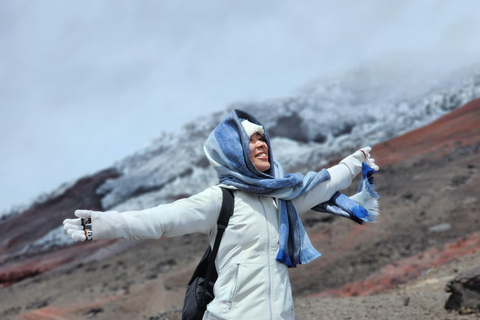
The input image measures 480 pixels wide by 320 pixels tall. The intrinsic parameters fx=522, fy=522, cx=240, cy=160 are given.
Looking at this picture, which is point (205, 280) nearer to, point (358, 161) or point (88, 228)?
point (88, 228)

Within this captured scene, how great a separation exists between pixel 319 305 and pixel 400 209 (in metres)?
8.17

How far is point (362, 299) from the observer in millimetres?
7711

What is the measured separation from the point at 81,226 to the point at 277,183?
986 millimetres

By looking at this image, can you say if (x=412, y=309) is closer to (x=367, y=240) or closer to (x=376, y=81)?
(x=367, y=240)

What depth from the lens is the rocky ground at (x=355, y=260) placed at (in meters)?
10.2

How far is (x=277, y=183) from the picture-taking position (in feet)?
8.82

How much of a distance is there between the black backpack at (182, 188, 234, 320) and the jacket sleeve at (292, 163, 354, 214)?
0.43 metres

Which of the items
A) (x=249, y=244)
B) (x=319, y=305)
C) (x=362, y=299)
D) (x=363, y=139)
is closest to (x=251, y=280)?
(x=249, y=244)

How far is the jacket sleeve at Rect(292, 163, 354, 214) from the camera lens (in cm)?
290

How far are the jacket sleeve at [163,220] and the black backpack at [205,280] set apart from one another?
41mm

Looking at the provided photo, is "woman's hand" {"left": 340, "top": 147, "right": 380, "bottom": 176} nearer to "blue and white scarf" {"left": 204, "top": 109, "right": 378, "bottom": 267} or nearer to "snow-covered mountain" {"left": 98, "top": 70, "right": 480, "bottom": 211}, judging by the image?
"blue and white scarf" {"left": 204, "top": 109, "right": 378, "bottom": 267}

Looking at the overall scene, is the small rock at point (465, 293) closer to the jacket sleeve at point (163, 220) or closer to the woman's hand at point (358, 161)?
the woman's hand at point (358, 161)

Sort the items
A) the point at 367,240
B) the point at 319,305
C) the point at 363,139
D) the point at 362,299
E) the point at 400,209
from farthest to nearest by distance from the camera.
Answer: the point at 363,139
the point at 400,209
the point at 367,240
the point at 362,299
the point at 319,305

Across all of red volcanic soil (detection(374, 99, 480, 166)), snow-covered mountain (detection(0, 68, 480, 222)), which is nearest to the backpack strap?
red volcanic soil (detection(374, 99, 480, 166))
